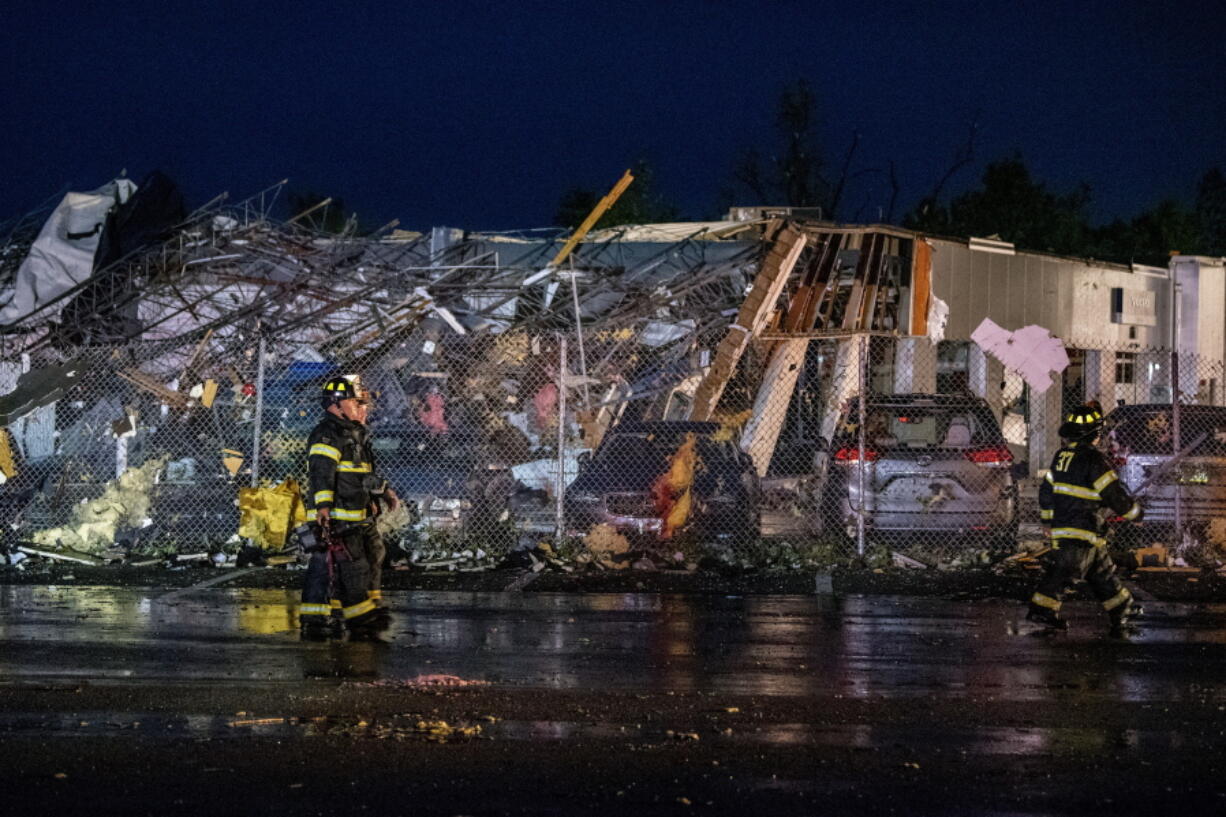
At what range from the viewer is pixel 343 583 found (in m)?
9.21

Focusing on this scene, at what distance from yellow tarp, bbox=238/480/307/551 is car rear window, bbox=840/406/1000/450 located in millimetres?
5419

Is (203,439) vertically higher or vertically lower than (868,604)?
higher

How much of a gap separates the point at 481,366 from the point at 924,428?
286 inches

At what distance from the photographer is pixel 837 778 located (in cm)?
565

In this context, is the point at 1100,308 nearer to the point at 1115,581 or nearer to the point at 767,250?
the point at 767,250

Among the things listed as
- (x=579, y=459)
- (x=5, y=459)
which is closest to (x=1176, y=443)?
(x=579, y=459)

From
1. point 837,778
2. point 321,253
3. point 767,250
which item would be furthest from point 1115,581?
point 321,253

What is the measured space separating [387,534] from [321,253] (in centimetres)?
794

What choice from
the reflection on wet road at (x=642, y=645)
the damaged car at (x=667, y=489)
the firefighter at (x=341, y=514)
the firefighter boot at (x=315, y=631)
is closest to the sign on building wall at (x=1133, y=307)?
the damaged car at (x=667, y=489)

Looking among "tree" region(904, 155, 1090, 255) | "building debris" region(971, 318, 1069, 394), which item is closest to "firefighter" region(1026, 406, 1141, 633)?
"building debris" region(971, 318, 1069, 394)

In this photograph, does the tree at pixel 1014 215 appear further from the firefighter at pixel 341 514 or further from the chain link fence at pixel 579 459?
the firefighter at pixel 341 514

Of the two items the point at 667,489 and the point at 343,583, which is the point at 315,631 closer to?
the point at 343,583

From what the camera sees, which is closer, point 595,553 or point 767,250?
point 595,553

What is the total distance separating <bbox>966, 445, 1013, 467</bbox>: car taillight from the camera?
13.2m
